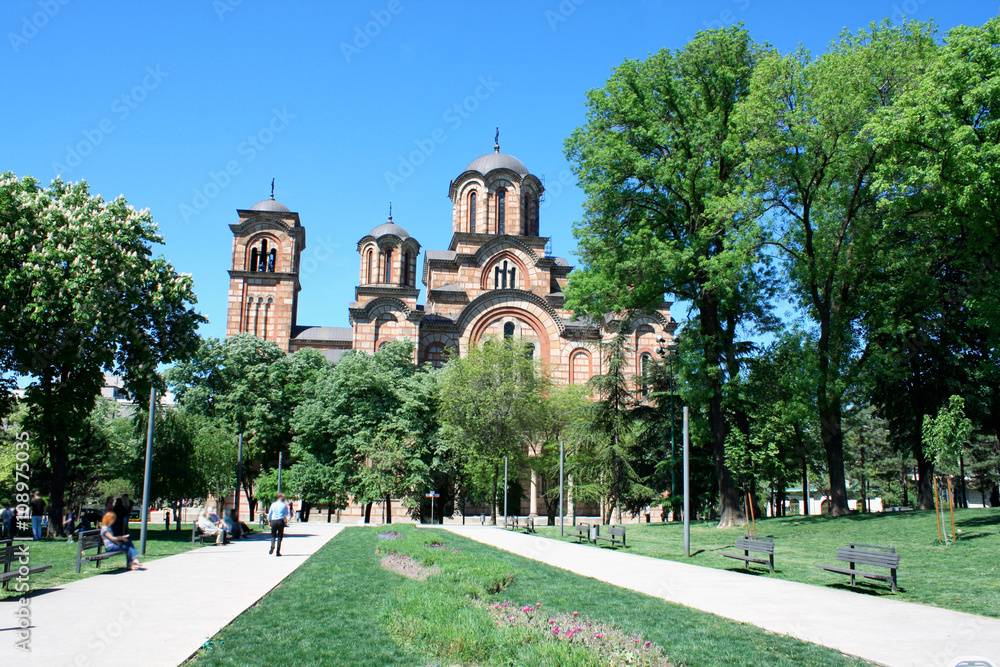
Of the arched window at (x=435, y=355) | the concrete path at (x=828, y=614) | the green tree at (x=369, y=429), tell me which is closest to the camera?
the concrete path at (x=828, y=614)

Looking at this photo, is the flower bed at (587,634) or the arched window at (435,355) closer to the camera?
the flower bed at (587,634)

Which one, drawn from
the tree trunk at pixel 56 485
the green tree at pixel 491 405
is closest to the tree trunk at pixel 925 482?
the green tree at pixel 491 405

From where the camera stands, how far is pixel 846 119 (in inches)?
765

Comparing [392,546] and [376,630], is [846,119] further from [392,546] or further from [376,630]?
[376,630]

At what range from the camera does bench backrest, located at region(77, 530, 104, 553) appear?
11.5 meters

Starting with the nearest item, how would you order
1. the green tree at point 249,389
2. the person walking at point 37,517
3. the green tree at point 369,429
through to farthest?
the person walking at point 37,517
the green tree at point 369,429
the green tree at point 249,389

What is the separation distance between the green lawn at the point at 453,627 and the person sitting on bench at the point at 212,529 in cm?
835

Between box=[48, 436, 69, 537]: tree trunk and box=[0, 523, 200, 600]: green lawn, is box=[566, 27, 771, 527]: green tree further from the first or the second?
box=[48, 436, 69, 537]: tree trunk

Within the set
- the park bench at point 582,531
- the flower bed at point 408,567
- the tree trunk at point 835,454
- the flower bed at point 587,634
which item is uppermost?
the tree trunk at point 835,454

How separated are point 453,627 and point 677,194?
1821 cm

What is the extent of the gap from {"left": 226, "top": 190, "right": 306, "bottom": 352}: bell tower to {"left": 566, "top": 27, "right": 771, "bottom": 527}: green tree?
2874 cm

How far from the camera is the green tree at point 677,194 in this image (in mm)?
21578

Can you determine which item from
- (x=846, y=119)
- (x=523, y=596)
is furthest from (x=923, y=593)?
(x=846, y=119)

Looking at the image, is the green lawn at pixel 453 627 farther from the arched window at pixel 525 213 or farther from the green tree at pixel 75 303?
the arched window at pixel 525 213
